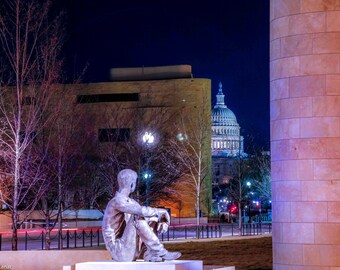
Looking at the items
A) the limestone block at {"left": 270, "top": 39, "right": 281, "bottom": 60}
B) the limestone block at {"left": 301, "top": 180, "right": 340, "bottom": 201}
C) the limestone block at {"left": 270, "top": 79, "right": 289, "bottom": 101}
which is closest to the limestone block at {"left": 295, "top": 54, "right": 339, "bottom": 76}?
the limestone block at {"left": 270, "top": 79, "right": 289, "bottom": 101}

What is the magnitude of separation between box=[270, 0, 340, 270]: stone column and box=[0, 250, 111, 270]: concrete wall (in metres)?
4.85

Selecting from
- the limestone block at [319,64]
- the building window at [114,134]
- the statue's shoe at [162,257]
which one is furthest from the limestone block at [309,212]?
the building window at [114,134]

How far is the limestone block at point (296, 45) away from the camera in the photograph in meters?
20.3

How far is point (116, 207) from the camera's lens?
15.2 meters

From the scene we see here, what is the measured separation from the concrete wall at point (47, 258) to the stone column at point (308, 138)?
4854 millimetres

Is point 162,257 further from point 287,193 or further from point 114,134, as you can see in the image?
point 114,134

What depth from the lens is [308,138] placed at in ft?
66.4

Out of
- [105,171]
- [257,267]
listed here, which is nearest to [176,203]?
[105,171]

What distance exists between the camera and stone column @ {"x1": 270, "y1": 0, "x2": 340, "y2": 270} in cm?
1998

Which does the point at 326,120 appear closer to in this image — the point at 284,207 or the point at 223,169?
the point at 284,207

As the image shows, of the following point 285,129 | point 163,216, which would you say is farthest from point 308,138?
point 163,216

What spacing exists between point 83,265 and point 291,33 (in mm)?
8679

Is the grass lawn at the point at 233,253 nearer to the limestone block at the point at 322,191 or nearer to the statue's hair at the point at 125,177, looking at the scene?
the limestone block at the point at 322,191

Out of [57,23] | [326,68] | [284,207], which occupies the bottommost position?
[284,207]
